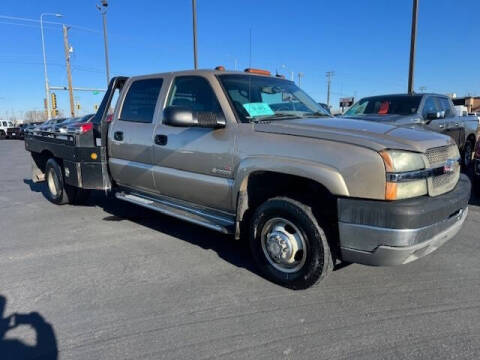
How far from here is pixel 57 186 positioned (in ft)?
21.0

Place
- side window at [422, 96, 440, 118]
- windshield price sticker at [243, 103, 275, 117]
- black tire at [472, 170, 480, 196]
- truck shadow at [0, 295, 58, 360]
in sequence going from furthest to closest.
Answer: side window at [422, 96, 440, 118] → black tire at [472, 170, 480, 196] → windshield price sticker at [243, 103, 275, 117] → truck shadow at [0, 295, 58, 360]

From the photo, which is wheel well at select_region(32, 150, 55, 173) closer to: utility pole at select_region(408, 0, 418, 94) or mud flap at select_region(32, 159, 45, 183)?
mud flap at select_region(32, 159, 45, 183)

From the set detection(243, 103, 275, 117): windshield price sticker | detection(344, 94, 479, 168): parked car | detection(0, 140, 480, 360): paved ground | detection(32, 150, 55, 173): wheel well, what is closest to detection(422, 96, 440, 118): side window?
detection(344, 94, 479, 168): parked car

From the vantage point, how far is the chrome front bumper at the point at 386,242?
271 cm

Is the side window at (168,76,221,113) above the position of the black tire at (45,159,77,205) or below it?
above

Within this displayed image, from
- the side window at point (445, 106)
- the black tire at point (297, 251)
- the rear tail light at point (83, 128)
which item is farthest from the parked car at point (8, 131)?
the black tire at point (297, 251)

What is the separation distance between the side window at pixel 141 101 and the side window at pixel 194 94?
0.31 m

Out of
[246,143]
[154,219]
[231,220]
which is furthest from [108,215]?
[246,143]

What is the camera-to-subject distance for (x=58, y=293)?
332 cm

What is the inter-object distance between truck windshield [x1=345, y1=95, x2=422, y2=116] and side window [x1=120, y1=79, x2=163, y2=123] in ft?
17.9

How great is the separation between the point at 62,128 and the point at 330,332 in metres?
4.90

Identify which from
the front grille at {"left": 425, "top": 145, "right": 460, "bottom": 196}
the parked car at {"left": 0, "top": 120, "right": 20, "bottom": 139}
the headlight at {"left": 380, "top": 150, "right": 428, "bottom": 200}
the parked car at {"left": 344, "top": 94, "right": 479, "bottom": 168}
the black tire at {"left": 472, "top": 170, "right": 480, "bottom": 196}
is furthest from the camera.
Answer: the parked car at {"left": 0, "top": 120, "right": 20, "bottom": 139}

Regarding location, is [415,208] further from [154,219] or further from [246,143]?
[154,219]

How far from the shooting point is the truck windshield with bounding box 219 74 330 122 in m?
3.76
